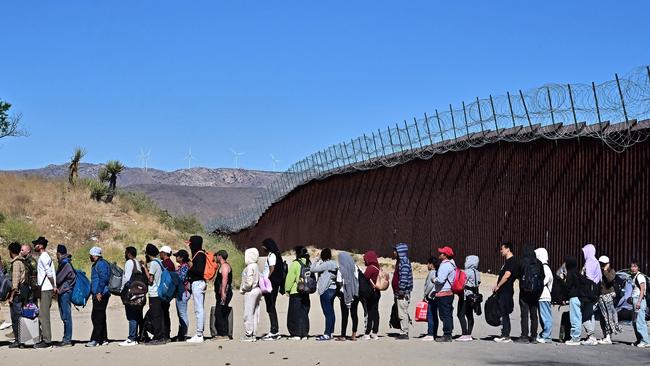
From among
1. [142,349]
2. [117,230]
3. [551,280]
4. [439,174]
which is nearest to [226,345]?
[142,349]

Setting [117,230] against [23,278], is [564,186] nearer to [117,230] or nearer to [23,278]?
[23,278]

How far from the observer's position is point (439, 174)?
3128 cm

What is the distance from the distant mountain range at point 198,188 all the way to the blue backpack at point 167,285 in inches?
3270

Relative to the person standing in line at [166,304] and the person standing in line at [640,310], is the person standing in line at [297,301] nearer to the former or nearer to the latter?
the person standing in line at [166,304]

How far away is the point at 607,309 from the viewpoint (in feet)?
47.9

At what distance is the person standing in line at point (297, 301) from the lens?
15.0 meters

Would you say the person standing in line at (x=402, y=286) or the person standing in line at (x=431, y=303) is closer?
the person standing in line at (x=431, y=303)

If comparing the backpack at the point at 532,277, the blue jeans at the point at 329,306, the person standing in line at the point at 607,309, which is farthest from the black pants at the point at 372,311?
the person standing in line at the point at 607,309

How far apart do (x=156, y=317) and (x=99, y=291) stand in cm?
92

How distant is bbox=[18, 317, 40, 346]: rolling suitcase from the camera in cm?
1434

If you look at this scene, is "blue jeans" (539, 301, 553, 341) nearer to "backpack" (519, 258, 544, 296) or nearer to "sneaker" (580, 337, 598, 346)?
"backpack" (519, 258, 544, 296)

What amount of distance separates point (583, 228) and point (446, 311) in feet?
27.0

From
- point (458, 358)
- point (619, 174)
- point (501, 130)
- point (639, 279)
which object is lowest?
point (458, 358)

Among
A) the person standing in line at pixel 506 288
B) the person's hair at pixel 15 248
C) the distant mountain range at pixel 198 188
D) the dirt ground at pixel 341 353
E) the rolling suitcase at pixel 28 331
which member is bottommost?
the dirt ground at pixel 341 353
